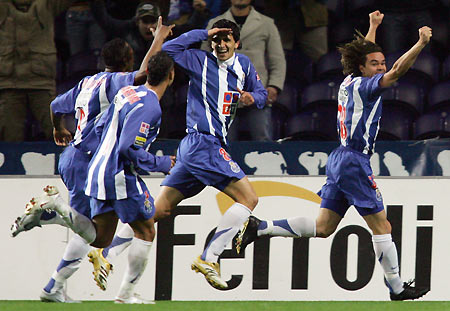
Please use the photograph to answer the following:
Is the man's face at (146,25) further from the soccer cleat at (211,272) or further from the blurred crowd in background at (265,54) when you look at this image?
the soccer cleat at (211,272)

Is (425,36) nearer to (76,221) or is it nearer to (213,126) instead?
(213,126)

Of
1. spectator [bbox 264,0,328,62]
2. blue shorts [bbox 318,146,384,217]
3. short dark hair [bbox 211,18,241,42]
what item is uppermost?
spectator [bbox 264,0,328,62]

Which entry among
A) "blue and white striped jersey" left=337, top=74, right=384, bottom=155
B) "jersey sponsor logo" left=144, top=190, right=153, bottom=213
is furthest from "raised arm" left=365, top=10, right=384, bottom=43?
"jersey sponsor logo" left=144, top=190, right=153, bottom=213

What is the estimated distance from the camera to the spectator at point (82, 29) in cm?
987

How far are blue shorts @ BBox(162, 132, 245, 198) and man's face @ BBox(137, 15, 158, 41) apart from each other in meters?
2.10

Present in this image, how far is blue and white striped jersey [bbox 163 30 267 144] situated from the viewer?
6.97 meters

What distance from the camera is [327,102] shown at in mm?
9312

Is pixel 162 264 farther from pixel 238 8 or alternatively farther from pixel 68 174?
pixel 238 8

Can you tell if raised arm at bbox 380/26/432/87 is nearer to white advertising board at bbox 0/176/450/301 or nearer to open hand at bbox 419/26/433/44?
open hand at bbox 419/26/433/44

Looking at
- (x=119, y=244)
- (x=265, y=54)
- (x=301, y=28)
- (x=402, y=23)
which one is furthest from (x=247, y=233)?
(x=402, y=23)

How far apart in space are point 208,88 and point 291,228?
3.82ft

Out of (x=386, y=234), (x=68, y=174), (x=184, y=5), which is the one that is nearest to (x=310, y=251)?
(x=386, y=234)

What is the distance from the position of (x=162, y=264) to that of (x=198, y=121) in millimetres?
1397

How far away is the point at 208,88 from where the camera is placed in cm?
702
